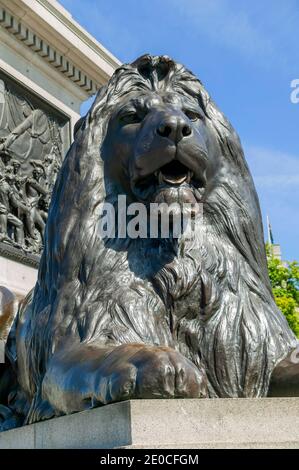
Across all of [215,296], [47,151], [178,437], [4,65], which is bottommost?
[178,437]

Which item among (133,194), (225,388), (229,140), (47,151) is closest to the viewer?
(225,388)

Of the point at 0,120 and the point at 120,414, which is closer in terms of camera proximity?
the point at 120,414

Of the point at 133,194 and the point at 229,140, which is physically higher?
the point at 229,140

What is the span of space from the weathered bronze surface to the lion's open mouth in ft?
19.4

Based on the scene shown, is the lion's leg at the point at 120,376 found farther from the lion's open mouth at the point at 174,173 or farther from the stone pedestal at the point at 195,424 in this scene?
the lion's open mouth at the point at 174,173

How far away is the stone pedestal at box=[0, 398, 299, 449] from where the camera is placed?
2412mm

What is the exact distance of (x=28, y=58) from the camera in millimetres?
10258

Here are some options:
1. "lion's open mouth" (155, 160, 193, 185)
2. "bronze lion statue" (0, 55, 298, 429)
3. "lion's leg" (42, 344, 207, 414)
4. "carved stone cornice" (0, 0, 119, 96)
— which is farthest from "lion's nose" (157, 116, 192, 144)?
"carved stone cornice" (0, 0, 119, 96)

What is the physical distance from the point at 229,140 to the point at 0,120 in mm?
6262

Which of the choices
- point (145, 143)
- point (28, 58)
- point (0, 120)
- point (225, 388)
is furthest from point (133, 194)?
point (28, 58)

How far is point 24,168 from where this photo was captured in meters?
9.87

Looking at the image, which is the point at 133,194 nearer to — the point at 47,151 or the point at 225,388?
the point at 225,388

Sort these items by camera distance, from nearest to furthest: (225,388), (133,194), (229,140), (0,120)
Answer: (225,388)
(133,194)
(229,140)
(0,120)

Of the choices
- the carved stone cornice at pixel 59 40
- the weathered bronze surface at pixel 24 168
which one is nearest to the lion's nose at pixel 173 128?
the weathered bronze surface at pixel 24 168
